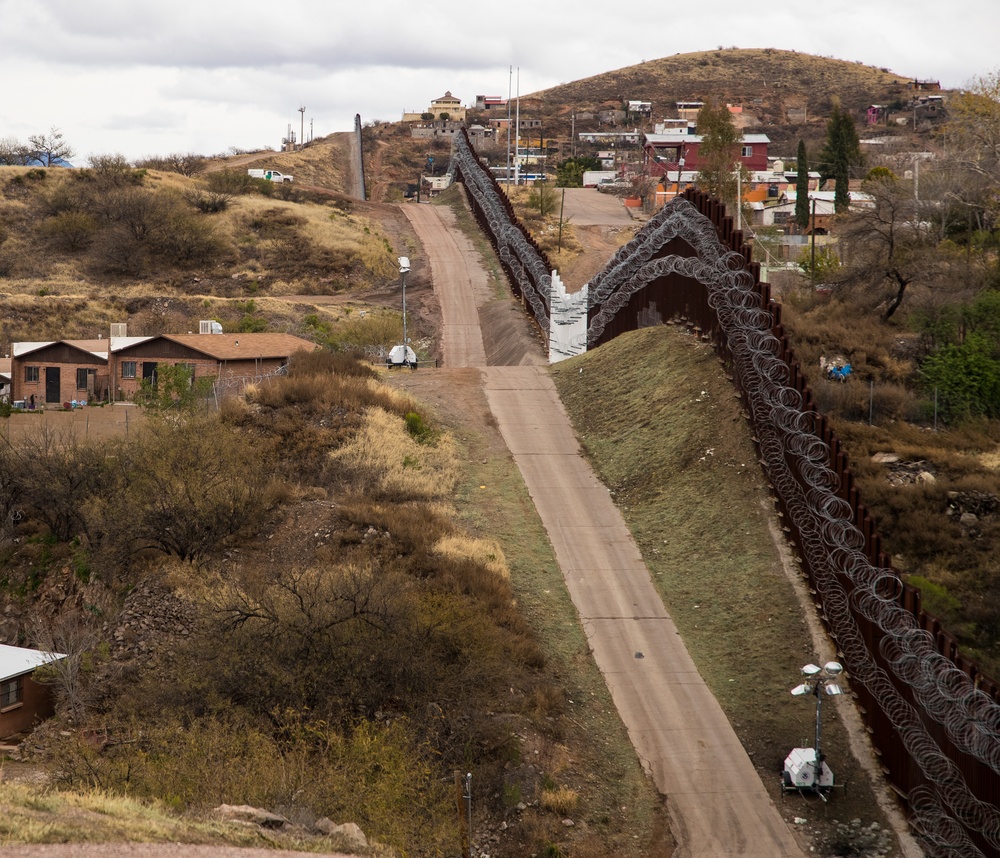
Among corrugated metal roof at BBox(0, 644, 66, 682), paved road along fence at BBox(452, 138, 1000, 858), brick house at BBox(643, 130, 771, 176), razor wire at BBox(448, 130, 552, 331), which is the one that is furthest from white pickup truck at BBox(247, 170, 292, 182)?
corrugated metal roof at BBox(0, 644, 66, 682)

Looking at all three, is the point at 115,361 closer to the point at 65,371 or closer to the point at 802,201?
the point at 65,371

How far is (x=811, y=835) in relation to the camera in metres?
18.0

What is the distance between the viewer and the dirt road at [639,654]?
1836 centimetres

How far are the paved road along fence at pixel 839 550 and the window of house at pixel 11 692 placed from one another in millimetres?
17970

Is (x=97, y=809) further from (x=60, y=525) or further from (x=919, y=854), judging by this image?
(x=60, y=525)

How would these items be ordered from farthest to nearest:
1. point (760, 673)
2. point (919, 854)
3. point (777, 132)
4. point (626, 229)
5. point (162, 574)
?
point (777, 132) → point (626, 229) → point (162, 574) → point (760, 673) → point (919, 854)

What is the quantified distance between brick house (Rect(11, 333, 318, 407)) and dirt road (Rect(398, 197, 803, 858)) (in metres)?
11.4

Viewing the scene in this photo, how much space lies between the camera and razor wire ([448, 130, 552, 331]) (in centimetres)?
4997

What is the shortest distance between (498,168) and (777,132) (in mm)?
39839

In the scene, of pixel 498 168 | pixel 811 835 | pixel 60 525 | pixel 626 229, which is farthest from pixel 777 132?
pixel 811 835

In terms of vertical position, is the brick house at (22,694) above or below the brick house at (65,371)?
below

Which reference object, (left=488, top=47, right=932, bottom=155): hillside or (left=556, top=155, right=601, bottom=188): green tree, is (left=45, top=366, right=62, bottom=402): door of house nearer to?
(left=556, top=155, right=601, bottom=188): green tree

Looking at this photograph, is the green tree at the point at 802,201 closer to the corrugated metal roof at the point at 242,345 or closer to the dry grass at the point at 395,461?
the corrugated metal roof at the point at 242,345

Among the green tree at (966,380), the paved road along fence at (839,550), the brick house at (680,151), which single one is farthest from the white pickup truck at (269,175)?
the green tree at (966,380)
